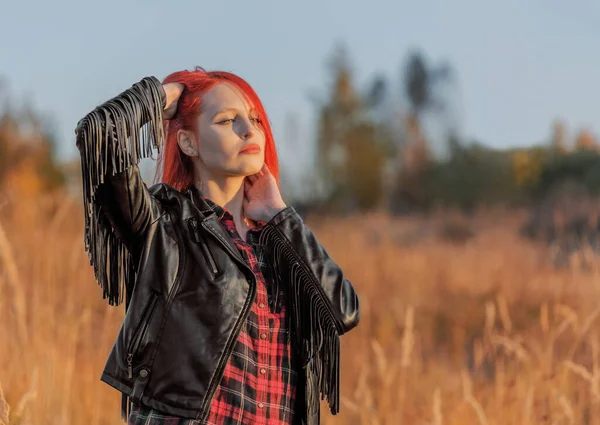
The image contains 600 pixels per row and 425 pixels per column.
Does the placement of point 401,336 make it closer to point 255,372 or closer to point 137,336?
point 255,372

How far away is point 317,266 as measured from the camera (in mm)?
1649

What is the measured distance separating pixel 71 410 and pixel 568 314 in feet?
5.45

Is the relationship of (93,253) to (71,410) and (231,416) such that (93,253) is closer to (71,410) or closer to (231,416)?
(231,416)

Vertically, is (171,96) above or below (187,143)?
above

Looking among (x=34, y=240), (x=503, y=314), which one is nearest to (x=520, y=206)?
(x=34, y=240)

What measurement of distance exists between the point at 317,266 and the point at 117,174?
47 centimetres

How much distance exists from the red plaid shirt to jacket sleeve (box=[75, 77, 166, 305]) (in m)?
0.21

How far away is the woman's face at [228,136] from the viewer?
5.39 ft

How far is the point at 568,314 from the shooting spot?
2.59 m

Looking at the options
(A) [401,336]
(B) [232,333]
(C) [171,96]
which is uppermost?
(C) [171,96]

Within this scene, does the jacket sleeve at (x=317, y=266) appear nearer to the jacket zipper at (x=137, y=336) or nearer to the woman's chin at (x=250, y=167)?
the woman's chin at (x=250, y=167)

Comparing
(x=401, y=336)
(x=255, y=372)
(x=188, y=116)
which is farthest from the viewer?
(x=401, y=336)

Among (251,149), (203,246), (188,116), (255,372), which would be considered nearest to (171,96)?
(188,116)

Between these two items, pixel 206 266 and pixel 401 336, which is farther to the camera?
pixel 401 336
